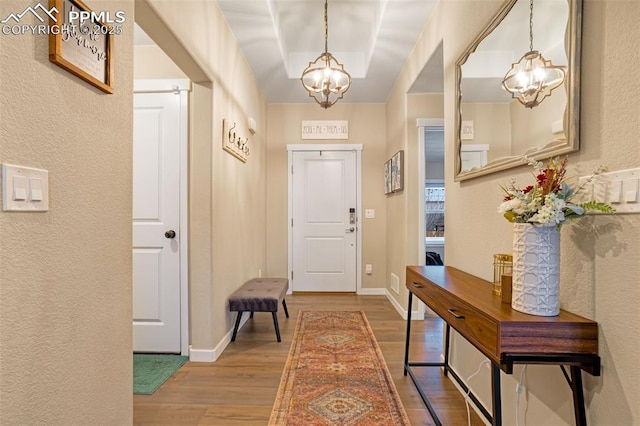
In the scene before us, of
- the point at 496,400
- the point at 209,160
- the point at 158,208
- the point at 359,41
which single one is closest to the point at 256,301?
the point at 158,208

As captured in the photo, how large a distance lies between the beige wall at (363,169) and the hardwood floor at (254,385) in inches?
53.4

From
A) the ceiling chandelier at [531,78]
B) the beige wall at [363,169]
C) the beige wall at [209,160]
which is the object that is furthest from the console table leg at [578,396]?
the beige wall at [363,169]

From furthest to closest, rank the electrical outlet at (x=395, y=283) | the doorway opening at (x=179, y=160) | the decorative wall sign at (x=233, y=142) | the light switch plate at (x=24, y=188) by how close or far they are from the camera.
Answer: the electrical outlet at (x=395, y=283)
the decorative wall sign at (x=233, y=142)
the doorway opening at (x=179, y=160)
the light switch plate at (x=24, y=188)

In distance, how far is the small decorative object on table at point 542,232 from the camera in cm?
101

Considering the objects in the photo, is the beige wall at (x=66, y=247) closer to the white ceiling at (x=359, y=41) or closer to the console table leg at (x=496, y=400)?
the console table leg at (x=496, y=400)

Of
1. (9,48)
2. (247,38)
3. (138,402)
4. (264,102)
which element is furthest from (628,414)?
(264,102)

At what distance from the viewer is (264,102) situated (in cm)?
434

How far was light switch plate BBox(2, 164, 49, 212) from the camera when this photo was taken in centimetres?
86

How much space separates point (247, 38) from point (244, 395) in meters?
2.89

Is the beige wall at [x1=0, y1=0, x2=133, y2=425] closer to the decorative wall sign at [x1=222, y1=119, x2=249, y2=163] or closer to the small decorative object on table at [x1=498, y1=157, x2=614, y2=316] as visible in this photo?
the decorative wall sign at [x1=222, y1=119, x2=249, y2=163]

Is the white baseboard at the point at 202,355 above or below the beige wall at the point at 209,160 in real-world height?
below

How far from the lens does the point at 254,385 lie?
2.11 metres

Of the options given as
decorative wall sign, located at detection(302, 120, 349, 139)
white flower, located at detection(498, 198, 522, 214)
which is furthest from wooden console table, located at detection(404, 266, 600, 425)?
decorative wall sign, located at detection(302, 120, 349, 139)

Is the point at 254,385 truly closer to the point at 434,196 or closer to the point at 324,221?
the point at 324,221
